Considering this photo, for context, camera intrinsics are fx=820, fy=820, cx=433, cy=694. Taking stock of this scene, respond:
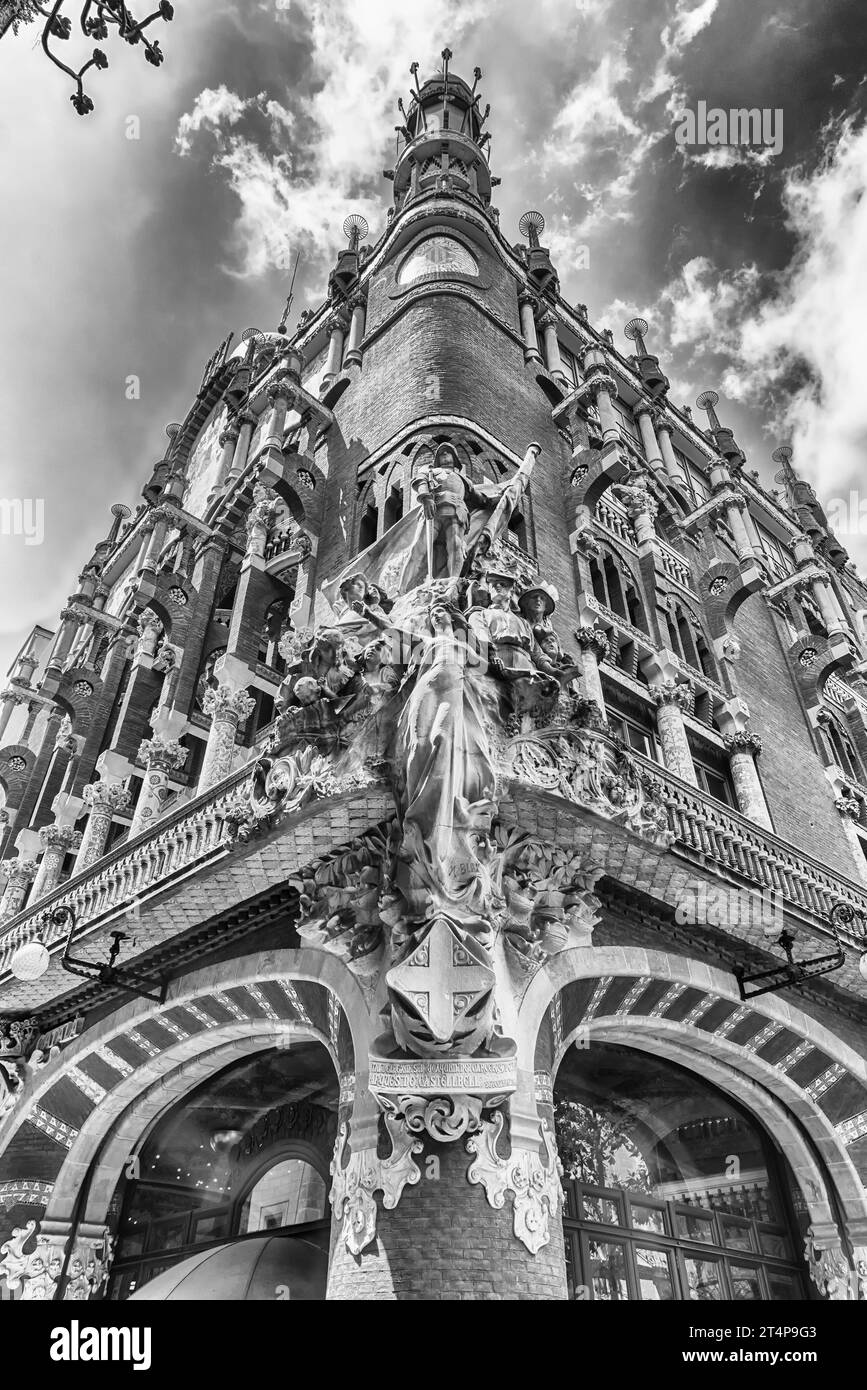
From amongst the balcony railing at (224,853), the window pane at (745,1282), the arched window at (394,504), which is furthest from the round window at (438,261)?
the window pane at (745,1282)

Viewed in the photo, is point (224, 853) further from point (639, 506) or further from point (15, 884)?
point (639, 506)

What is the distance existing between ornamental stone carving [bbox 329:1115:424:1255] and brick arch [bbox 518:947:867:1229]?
2253 millimetres

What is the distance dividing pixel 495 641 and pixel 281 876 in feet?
12.1

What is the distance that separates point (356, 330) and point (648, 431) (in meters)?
9.19

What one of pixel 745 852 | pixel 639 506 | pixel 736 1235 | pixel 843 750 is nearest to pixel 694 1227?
pixel 736 1235

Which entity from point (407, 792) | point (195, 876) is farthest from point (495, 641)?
point (195, 876)

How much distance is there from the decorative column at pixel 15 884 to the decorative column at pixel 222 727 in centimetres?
576

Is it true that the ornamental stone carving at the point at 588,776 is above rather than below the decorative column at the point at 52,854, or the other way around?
below

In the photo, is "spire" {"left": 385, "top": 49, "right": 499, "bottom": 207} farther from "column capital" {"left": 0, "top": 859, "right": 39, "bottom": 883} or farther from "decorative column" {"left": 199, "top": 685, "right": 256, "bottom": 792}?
"column capital" {"left": 0, "top": 859, "right": 39, "bottom": 883}

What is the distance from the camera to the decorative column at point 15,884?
17047 mm

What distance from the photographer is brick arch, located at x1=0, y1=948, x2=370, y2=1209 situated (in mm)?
9133

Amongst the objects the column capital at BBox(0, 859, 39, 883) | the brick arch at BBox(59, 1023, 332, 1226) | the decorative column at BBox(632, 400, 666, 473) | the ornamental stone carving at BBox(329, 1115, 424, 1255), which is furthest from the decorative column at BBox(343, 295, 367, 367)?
the ornamental stone carving at BBox(329, 1115, 424, 1255)

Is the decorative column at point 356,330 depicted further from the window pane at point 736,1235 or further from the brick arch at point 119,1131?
the window pane at point 736,1235

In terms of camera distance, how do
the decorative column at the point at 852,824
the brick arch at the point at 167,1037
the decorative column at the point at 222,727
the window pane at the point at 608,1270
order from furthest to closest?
the decorative column at the point at 852,824, the decorative column at the point at 222,727, the window pane at the point at 608,1270, the brick arch at the point at 167,1037
